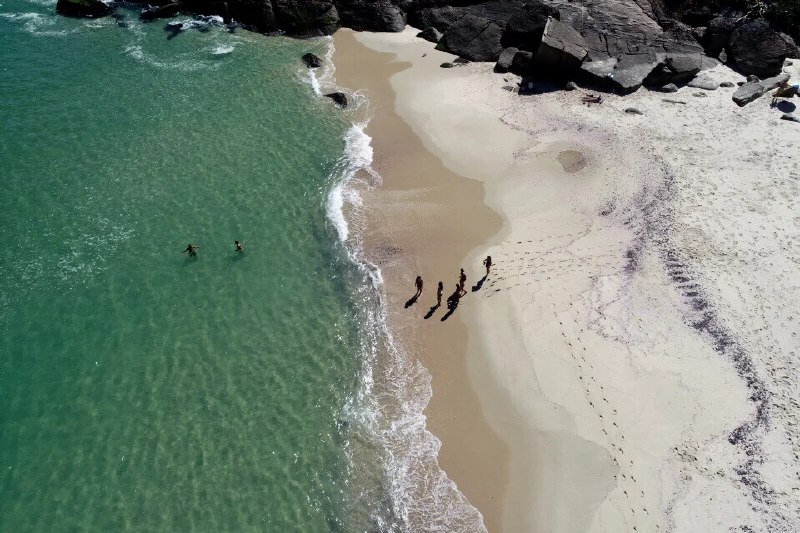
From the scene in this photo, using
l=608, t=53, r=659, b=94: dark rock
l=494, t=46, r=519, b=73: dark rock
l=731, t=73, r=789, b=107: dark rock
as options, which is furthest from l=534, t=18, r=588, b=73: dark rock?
l=731, t=73, r=789, b=107: dark rock

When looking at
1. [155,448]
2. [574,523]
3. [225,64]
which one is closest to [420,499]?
[574,523]

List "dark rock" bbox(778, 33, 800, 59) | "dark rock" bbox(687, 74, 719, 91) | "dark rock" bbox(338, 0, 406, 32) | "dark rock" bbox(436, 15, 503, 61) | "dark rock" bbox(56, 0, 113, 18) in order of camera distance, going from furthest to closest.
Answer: "dark rock" bbox(56, 0, 113, 18)
"dark rock" bbox(338, 0, 406, 32)
"dark rock" bbox(436, 15, 503, 61)
"dark rock" bbox(778, 33, 800, 59)
"dark rock" bbox(687, 74, 719, 91)

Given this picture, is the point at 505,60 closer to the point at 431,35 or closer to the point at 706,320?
the point at 431,35

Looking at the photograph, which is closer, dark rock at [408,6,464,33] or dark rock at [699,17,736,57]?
dark rock at [699,17,736,57]

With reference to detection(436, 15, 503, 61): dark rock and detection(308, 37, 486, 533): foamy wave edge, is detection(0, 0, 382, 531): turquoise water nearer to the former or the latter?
detection(308, 37, 486, 533): foamy wave edge

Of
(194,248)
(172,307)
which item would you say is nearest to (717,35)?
(194,248)

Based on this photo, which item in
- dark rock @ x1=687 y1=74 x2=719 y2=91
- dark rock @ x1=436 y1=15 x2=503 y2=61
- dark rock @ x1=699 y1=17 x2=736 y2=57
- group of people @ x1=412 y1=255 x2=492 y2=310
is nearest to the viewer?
group of people @ x1=412 y1=255 x2=492 y2=310

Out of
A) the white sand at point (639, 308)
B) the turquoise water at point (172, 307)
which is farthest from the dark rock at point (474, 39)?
the turquoise water at point (172, 307)
